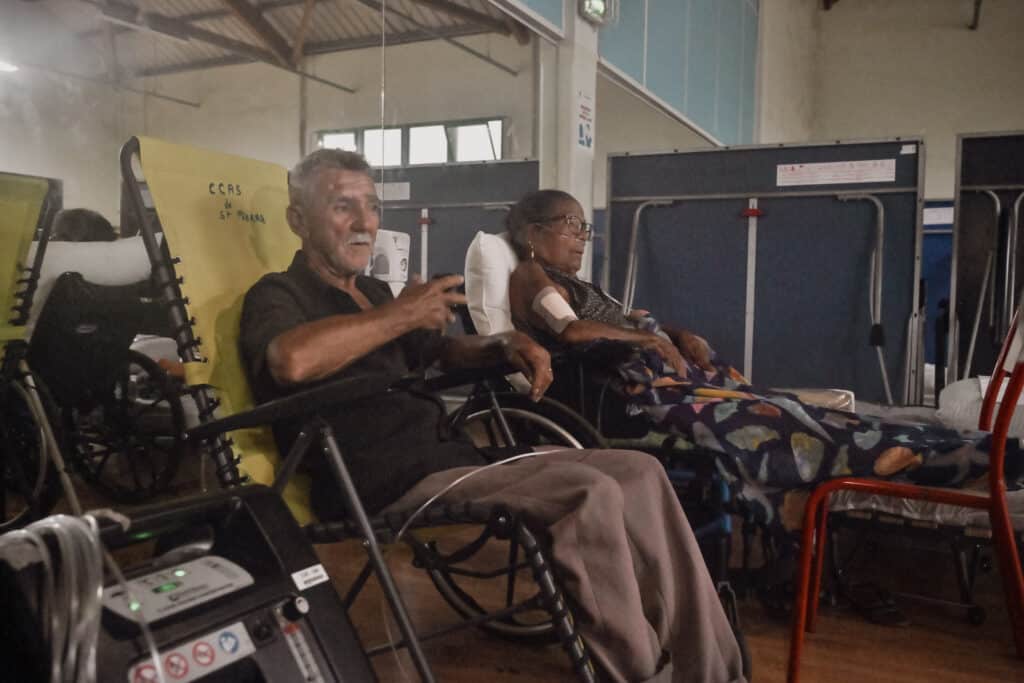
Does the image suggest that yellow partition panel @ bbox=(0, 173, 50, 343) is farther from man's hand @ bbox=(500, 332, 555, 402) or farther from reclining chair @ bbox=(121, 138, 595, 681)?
man's hand @ bbox=(500, 332, 555, 402)

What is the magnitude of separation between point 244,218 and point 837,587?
1.67 meters

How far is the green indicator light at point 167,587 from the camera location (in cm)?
88

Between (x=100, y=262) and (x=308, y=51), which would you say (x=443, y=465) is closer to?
(x=100, y=262)

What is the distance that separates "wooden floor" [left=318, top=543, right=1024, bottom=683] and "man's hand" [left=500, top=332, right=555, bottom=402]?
552mm

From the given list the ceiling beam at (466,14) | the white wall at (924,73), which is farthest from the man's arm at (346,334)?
the white wall at (924,73)

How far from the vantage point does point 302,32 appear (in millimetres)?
3064

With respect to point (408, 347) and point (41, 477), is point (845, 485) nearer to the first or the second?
point (408, 347)

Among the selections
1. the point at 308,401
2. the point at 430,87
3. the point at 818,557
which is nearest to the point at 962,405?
the point at 818,557

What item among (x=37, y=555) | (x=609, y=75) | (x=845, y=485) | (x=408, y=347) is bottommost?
(x=845, y=485)

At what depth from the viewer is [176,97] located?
2.46 m

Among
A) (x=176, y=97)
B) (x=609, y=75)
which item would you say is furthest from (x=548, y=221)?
(x=609, y=75)

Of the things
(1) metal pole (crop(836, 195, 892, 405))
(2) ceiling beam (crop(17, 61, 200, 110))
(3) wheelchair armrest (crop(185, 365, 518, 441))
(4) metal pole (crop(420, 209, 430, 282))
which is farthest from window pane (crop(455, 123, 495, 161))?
(3) wheelchair armrest (crop(185, 365, 518, 441))

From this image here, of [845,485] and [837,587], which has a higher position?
[845,485]

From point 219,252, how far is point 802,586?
1266 mm
